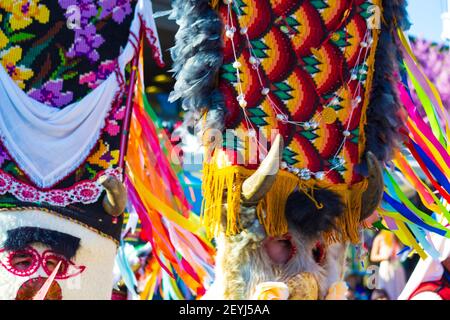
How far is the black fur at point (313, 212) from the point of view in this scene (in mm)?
3166

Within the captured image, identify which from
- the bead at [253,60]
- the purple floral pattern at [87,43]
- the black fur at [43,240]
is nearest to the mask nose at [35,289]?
the black fur at [43,240]

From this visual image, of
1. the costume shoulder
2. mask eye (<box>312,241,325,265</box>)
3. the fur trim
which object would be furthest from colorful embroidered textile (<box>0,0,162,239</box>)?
the costume shoulder

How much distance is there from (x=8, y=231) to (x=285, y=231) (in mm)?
1098

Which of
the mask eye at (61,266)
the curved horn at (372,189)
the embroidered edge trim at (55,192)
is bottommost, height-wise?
the mask eye at (61,266)

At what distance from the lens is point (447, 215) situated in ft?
12.8

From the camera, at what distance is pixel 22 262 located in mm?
3369

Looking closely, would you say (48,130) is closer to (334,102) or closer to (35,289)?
(35,289)

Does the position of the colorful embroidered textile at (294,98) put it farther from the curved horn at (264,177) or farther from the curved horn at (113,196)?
the curved horn at (113,196)

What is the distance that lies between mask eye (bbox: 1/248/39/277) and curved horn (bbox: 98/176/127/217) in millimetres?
351

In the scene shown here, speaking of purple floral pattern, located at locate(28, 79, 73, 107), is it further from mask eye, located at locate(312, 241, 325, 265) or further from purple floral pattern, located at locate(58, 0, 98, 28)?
mask eye, located at locate(312, 241, 325, 265)

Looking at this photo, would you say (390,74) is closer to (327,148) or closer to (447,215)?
(327,148)

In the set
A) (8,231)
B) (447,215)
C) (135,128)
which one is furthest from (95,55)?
(447,215)

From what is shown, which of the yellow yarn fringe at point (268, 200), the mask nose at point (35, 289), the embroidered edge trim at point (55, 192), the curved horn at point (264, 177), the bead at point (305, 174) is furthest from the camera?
the embroidered edge trim at point (55, 192)

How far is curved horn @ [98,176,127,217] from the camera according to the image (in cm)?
335
